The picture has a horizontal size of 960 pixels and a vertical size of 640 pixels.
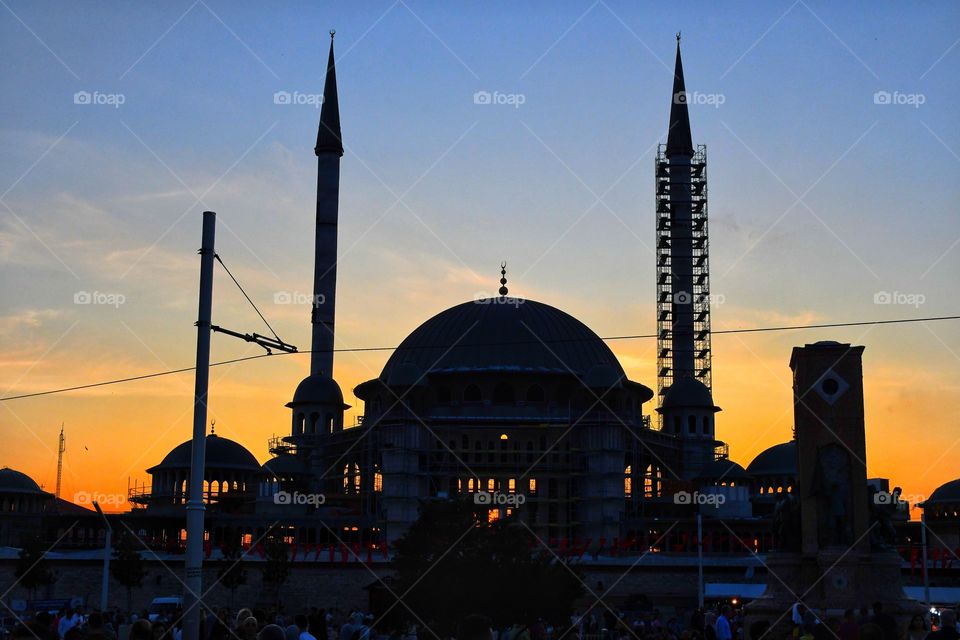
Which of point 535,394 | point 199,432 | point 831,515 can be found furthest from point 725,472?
point 199,432

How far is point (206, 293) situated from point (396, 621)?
1854cm

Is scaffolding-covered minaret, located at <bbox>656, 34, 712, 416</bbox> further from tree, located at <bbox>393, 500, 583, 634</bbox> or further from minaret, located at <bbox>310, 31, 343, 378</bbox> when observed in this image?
tree, located at <bbox>393, 500, 583, 634</bbox>

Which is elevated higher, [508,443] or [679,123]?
[679,123]

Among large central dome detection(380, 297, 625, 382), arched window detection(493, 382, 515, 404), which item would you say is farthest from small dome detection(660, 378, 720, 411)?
arched window detection(493, 382, 515, 404)

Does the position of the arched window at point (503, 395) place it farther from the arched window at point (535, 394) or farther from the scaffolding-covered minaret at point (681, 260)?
the scaffolding-covered minaret at point (681, 260)

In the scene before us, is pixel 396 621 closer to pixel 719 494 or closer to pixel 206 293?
pixel 206 293

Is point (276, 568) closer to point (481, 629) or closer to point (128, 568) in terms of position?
point (128, 568)

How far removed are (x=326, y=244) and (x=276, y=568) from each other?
92.9ft

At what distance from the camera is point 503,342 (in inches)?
2965

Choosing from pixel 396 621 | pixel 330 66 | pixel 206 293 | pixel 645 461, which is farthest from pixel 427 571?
pixel 330 66

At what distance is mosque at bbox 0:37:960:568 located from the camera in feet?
219

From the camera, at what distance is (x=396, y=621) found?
112 ft

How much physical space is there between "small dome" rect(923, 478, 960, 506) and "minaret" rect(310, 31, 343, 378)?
37.8 m

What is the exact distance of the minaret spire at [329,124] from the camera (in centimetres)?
7819
